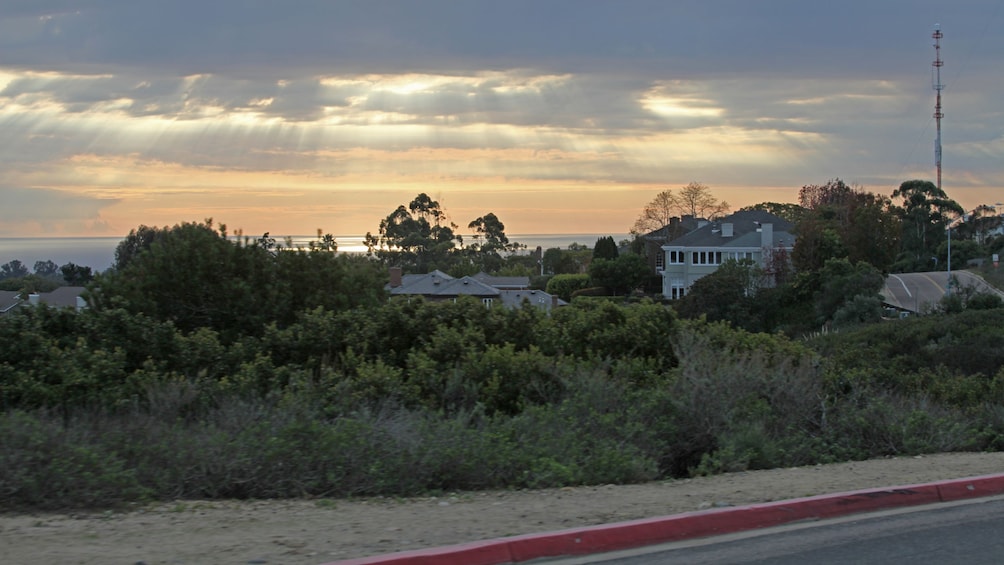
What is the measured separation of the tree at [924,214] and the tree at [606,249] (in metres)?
31.5

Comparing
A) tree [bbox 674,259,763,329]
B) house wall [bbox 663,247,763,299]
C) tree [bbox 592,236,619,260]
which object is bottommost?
tree [bbox 674,259,763,329]

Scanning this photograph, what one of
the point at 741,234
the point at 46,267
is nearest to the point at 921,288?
the point at 741,234

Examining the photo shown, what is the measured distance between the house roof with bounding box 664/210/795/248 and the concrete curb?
2512 inches

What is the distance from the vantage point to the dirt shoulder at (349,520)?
6.41 m

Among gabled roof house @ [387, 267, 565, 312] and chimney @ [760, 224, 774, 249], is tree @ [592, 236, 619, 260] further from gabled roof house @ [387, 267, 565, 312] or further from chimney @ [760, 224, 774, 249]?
chimney @ [760, 224, 774, 249]

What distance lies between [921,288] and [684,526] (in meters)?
64.4

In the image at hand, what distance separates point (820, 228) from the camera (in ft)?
221

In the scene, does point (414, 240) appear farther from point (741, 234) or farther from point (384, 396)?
point (384, 396)

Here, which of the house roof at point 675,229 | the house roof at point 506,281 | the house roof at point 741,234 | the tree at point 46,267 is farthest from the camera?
the tree at point 46,267

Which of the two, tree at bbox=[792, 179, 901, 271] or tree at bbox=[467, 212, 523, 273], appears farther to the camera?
tree at bbox=[467, 212, 523, 273]

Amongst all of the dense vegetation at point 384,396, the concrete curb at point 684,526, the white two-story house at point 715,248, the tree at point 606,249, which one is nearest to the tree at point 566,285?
the tree at point 606,249

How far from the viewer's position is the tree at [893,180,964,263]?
316 ft

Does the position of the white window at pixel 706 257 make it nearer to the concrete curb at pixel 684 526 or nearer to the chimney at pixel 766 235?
the chimney at pixel 766 235

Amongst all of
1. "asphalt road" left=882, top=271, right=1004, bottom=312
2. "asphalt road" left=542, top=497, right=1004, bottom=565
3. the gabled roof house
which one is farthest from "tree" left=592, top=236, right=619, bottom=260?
"asphalt road" left=542, top=497, right=1004, bottom=565
